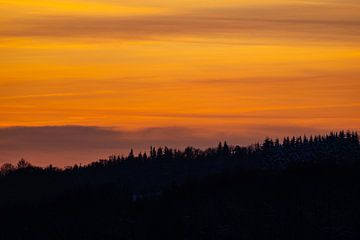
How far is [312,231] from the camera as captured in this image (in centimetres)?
19688

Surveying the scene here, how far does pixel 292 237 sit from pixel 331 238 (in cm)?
423

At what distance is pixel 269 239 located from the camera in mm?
199500

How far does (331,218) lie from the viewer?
655 ft

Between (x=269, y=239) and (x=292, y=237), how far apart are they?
11.0 feet

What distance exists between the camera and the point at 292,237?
646ft

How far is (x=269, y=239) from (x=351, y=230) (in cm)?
1047

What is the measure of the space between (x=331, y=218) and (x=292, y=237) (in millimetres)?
5101

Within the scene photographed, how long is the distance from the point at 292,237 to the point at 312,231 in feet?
6.44

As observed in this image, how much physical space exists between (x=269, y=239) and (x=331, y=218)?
6.26 metres

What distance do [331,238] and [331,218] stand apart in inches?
217

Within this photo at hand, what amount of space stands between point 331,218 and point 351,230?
789cm
